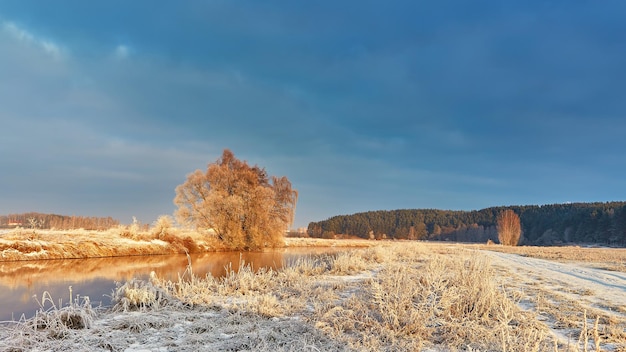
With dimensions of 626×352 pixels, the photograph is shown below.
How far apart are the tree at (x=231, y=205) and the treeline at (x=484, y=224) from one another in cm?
5533

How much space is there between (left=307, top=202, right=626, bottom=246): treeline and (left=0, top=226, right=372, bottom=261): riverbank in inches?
2315

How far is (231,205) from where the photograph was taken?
2961 cm

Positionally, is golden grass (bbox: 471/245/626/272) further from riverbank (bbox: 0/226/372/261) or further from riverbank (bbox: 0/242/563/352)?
riverbank (bbox: 0/226/372/261)

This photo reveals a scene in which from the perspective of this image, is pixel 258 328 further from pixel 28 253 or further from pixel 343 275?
pixel 28 253

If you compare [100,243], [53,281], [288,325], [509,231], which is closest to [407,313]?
[288,325]

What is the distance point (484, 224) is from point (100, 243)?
324 feet

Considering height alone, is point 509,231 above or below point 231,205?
below

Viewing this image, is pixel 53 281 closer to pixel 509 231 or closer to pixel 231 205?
pixel 231 205

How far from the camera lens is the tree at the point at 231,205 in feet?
97.7

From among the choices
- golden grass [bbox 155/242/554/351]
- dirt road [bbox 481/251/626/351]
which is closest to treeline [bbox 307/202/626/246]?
dirt road [bbox 481/251/626/351]

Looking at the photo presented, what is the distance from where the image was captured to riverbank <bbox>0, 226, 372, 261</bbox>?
59.9 ft

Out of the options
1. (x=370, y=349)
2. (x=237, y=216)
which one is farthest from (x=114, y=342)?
(x=237, y=216)

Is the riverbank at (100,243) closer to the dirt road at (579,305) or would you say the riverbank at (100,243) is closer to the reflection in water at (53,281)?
the reflection in water at (53,281)

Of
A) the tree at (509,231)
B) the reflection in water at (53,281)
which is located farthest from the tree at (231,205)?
the tree at (509,231)
